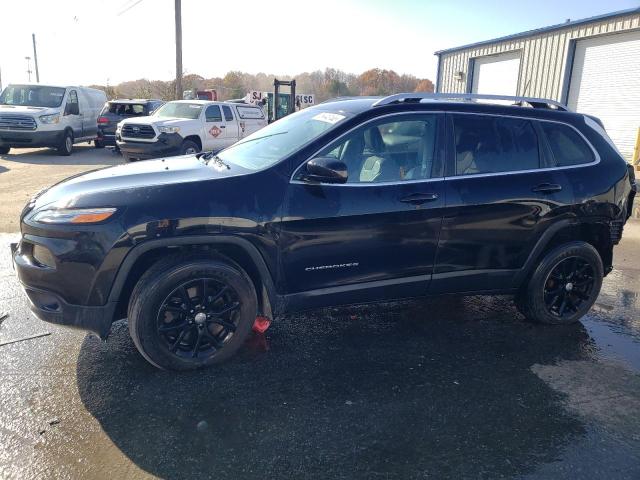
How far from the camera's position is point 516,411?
123 inches

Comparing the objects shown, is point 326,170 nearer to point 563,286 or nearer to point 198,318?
point 198,318

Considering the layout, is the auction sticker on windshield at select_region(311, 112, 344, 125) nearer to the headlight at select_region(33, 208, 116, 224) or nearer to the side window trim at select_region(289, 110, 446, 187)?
the side window trim at select_region(289, 110, 446, 187)

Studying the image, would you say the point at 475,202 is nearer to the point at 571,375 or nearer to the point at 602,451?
the point at 571,375

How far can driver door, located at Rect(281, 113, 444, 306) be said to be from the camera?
135 inches

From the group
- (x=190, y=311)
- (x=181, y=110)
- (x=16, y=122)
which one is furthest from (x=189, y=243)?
(x=16, y=122)

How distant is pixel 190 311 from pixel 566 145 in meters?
3.24

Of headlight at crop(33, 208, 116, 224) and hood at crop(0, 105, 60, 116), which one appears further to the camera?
hood at crop(0, 105, 60, 116)

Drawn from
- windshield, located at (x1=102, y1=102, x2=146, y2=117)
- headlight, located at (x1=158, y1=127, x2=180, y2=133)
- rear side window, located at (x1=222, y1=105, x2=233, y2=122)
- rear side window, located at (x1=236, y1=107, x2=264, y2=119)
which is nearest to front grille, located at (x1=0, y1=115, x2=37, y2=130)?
windshield, located at (x1=102, y1=102, x2=146, y2=117)

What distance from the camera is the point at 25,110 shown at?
48.6ft

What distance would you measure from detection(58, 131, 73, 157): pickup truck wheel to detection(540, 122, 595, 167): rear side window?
50.1ft

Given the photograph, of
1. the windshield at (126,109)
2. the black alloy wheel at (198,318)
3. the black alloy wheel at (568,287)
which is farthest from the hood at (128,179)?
the windshield at (126,109)

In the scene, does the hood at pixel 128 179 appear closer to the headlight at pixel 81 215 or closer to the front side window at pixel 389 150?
the headlight at pixel 81 215

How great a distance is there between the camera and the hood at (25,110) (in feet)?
48.1

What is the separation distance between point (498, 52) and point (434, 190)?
17.8 meters
